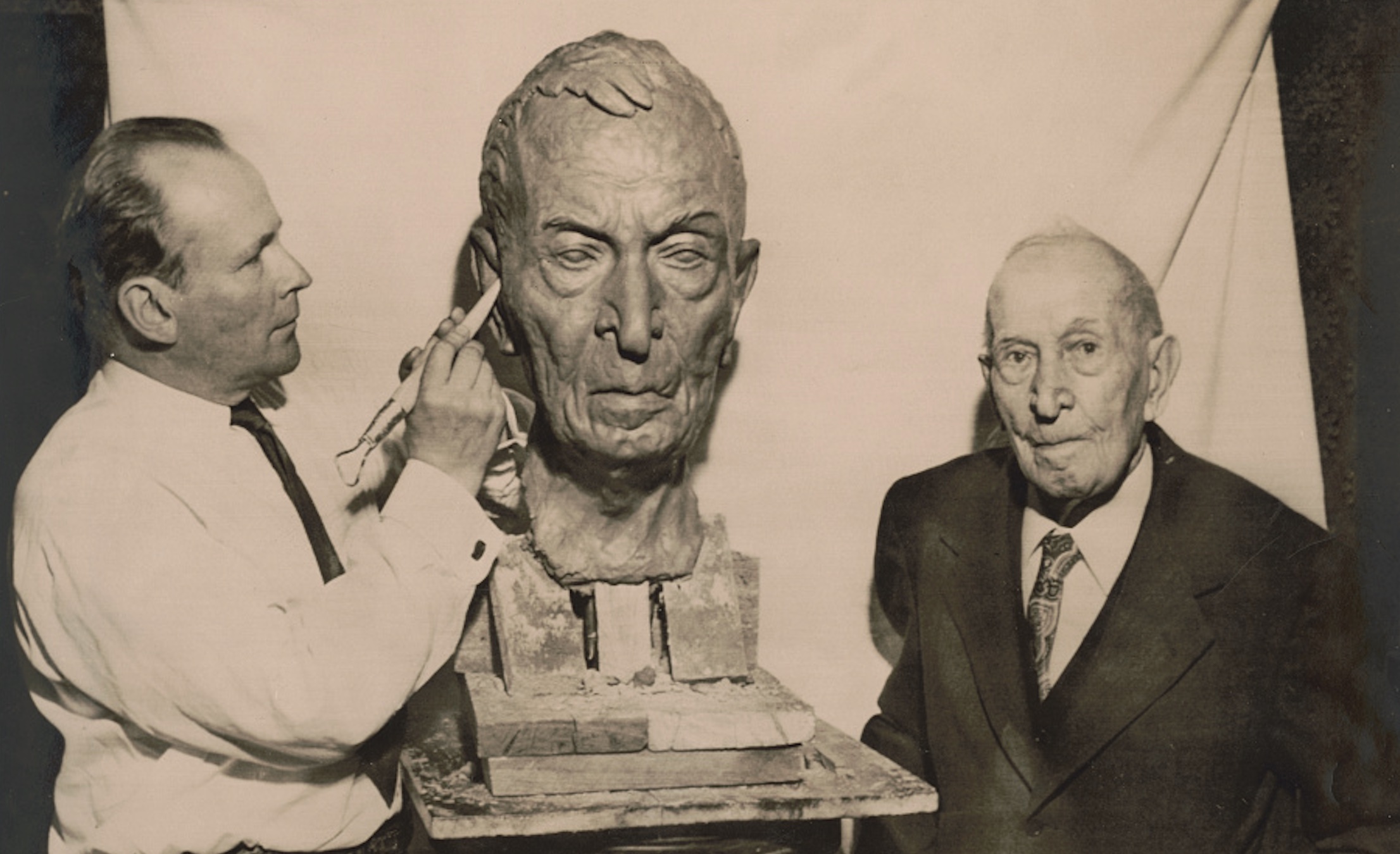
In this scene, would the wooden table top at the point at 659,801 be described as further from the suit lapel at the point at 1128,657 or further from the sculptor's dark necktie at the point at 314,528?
the suit lapel at the point at 1128,657

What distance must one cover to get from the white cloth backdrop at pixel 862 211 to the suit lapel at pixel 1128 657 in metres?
0.44

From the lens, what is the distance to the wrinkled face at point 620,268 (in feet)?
8.46

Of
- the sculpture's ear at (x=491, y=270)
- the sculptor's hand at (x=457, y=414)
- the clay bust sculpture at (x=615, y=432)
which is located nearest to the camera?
the clay bust sculpture at (x=615, y=432)

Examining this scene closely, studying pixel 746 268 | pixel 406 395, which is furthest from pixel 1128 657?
pixel 406 395

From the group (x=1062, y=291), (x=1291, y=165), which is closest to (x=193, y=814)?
(x=1062, y=291)

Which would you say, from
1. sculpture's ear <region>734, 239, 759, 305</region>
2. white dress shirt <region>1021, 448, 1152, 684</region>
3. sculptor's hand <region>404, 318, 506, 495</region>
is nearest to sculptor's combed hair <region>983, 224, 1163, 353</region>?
white dress shirt <region>1021, 448, 1152, 684</region>

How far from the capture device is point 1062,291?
3039 millimetres

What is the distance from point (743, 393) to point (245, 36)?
133 cm

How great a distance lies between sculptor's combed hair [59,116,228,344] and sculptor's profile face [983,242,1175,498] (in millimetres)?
1690

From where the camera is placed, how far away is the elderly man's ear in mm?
3074

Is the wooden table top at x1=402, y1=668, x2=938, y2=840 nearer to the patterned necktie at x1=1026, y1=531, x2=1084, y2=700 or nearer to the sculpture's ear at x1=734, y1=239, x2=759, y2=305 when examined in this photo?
the patterned necktie at x1=1026, y1=531, x2=1084, y2=700

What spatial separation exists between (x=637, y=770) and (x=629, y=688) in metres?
0.22

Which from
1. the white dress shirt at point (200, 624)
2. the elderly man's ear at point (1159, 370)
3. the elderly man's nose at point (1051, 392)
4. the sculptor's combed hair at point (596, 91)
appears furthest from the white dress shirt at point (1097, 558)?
the white dress shirt at point (200, 624)

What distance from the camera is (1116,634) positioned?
3018mm
